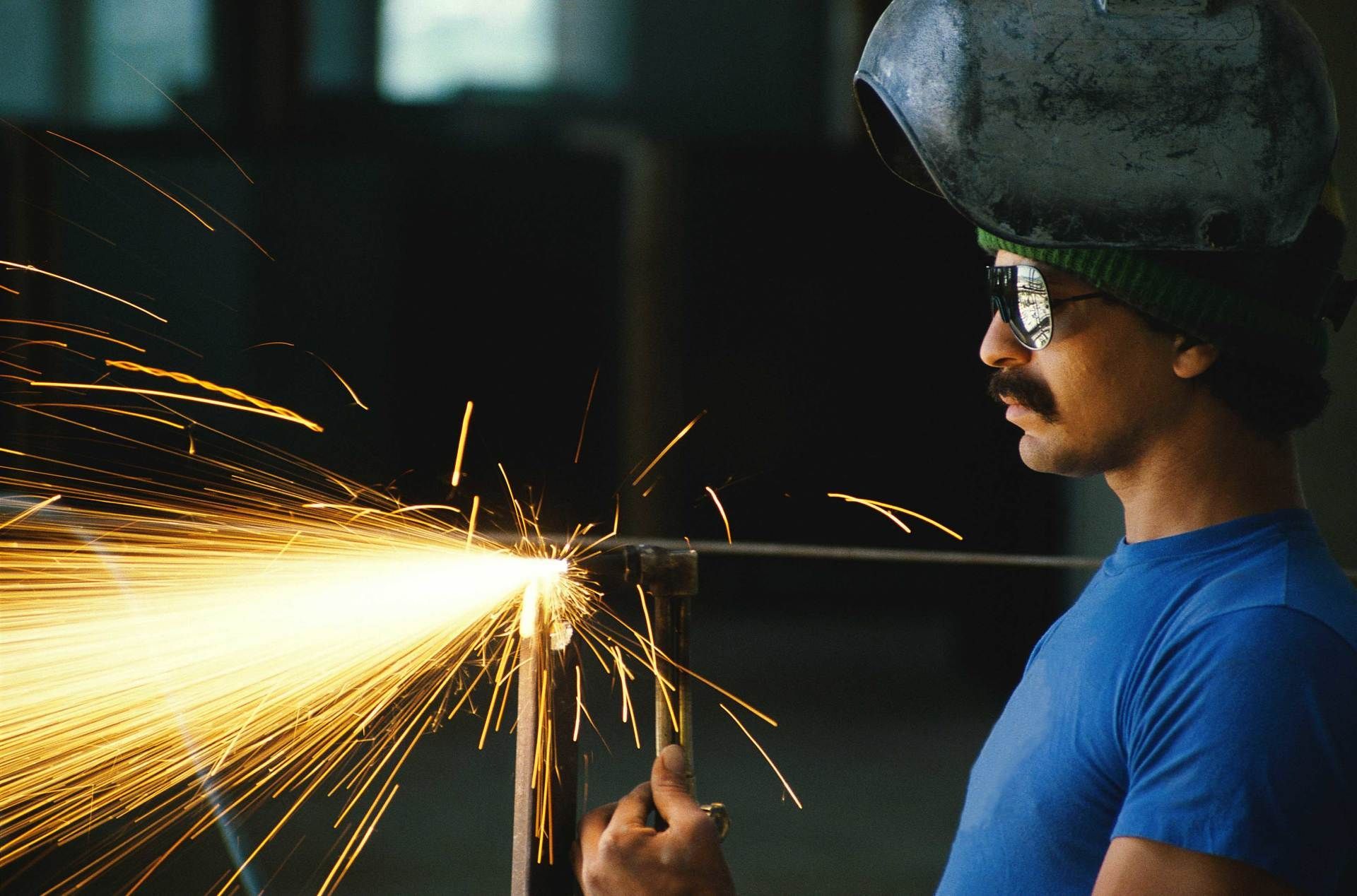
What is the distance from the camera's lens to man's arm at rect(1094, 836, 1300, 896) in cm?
87

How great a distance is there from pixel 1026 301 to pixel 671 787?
1.81 ft

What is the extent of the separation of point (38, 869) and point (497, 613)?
138cm

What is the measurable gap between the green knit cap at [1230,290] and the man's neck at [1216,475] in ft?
0.23

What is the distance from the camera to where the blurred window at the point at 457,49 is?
5238 millimetres

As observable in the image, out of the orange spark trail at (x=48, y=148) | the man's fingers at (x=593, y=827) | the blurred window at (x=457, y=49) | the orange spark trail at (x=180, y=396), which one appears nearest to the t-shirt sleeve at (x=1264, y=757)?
the man's fingers at (x=593, y=827)

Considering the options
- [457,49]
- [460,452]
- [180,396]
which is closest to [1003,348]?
[180,396]

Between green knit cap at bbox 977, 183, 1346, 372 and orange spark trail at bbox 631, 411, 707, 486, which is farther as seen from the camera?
orange spark trail at bbox 631, 411, 707, 486

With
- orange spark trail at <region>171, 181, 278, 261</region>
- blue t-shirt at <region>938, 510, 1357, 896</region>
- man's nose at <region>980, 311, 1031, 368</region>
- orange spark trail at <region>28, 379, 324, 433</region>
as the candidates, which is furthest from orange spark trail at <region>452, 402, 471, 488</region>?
orange spark trail at <region>171, 181, 278, 261</region>

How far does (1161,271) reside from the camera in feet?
3.53

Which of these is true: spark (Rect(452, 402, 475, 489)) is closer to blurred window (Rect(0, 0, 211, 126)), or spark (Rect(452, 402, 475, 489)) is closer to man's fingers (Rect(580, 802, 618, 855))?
man's fingers (Rect(580, 802, 618, 855))

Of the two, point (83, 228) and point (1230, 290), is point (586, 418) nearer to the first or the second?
point (83, 228)

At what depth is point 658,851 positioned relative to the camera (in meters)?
1.15

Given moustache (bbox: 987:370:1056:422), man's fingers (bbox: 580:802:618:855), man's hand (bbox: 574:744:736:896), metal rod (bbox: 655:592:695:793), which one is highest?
moustache (bbox: 987:370:1056:422)

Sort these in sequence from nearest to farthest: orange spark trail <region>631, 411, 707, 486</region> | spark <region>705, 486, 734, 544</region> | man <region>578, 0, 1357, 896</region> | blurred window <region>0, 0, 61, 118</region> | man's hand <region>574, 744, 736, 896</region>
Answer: man <region>578, 0, 1357, 896</region>
man's hand <region>574, 744, 736, 896</region>
spark <region>705, 486, 734, 544</region>
blurred window <region>0, 0, 61, 118</region>
orange spark trail <region>631, 411, 707, 486</region>
